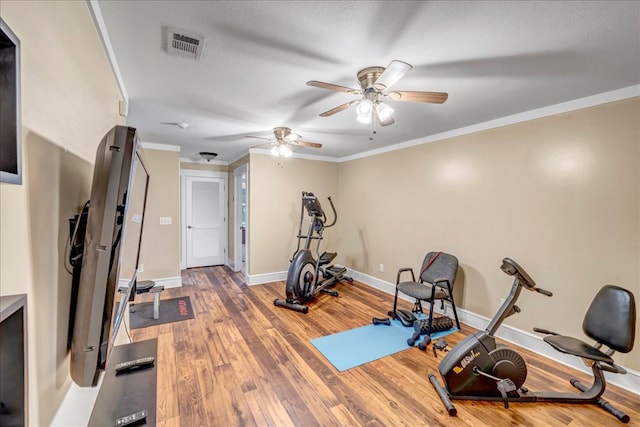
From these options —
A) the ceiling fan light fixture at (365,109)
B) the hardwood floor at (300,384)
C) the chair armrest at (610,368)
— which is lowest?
the hardwood floor at (300,384)

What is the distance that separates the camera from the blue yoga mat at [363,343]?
2.62 m

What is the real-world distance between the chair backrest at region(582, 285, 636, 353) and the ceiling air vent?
3.36m

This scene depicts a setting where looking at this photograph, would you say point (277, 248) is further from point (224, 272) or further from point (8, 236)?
point (8, 236)

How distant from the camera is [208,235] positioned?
6047 millimetres

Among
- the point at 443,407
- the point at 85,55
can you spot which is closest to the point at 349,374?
the point at 443,407

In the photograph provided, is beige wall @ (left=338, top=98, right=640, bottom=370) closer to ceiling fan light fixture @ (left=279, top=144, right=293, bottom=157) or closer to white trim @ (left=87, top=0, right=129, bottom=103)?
ceiling fan light fixture @ (left=279, top=144, right=293, bottom=157)

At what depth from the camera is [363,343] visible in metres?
2.91

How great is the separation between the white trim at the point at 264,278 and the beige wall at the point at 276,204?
60mm

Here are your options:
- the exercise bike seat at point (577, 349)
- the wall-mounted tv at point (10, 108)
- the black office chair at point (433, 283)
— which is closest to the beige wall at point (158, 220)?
the black office chair at point (433, 283)

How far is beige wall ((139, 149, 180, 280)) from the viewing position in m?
4.50

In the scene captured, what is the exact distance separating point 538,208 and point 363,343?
2287 millimetres

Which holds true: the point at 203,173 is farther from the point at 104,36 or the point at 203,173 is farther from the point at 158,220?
the point at 104,36

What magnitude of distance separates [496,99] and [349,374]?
2.84 m

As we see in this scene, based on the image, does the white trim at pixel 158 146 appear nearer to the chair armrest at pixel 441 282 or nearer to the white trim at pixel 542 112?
the white trim at pixel 542 112
